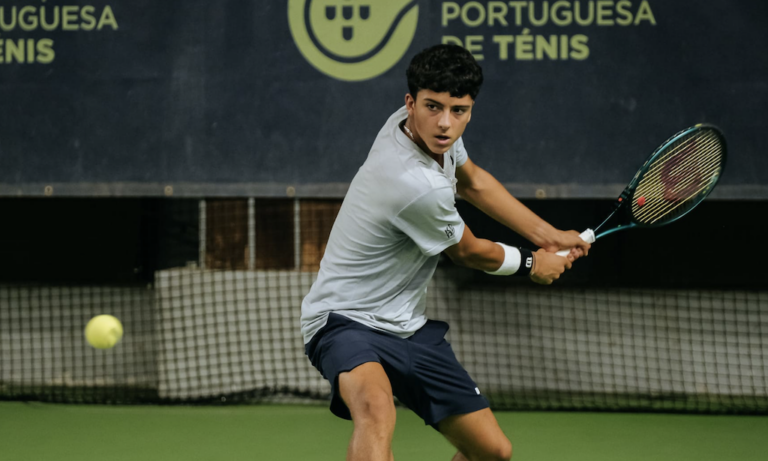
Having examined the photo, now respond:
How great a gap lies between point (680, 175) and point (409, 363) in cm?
140

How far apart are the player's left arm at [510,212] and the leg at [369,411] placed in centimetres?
81

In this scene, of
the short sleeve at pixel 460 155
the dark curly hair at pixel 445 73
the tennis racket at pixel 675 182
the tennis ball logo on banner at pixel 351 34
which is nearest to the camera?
the dark curly hair at pixel 445 73

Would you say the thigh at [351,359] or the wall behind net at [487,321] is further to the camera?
the wall behind net at [487,321]


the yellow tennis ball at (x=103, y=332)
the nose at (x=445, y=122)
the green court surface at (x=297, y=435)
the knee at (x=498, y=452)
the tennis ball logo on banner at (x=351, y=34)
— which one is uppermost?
the tennis ball logo on banner at (x=351, y=34)

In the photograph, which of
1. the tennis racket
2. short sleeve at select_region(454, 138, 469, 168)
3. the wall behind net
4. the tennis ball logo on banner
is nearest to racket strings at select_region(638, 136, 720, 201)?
the tennis racket

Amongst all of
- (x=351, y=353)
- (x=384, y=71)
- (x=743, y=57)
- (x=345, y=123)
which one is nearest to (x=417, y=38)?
(x=384, y=71)

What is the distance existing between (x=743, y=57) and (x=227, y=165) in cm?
240

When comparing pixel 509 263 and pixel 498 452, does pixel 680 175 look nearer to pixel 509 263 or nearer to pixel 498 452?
pixel 509 263

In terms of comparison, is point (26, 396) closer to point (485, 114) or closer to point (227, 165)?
point (227, 165)

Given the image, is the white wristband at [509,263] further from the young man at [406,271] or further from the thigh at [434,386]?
the thigh at [434,386]

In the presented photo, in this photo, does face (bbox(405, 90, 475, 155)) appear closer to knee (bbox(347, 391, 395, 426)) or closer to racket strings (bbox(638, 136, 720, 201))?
knee (bbox(347, 391, 395, 426))

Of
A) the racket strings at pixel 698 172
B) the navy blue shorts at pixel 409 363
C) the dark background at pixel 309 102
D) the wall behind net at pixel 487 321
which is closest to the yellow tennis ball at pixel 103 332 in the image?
the dark background at pixel 309 102

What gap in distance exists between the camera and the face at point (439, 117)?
267cm

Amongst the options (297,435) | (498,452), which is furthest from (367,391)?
(297,435)
